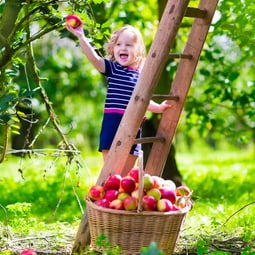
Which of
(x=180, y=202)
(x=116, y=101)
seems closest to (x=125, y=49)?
(x=116, y=101)

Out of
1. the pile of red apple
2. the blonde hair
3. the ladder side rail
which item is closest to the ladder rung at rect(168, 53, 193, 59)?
the ladder side rail

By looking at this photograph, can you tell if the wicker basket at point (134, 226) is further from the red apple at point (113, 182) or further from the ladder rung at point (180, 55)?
the ladder rung at point (180, 55)

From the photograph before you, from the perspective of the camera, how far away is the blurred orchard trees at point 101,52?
14.0 ft

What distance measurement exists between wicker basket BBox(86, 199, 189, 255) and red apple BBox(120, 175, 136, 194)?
13cm

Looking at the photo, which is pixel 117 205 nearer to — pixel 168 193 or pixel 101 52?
pixel 168 193

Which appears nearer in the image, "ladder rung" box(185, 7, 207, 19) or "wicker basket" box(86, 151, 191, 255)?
"wicker basket" box(86, 151, 191, 255)

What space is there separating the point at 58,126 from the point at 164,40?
1.40 m

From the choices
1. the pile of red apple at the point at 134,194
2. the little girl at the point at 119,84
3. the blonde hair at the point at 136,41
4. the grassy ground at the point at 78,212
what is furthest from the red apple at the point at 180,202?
the blonde hair at the point at 136,41

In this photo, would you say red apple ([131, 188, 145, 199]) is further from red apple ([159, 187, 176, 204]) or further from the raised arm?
the raised arm

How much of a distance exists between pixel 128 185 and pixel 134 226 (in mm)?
212

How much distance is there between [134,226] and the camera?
12.4 ft

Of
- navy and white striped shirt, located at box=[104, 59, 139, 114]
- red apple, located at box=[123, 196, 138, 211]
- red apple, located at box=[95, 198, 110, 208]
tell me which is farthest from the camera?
navy and white striped shirt, located at box=[104, 59, 139, 114]

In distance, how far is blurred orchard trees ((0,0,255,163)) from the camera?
427 centimetres

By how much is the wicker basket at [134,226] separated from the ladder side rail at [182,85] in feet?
2.07
